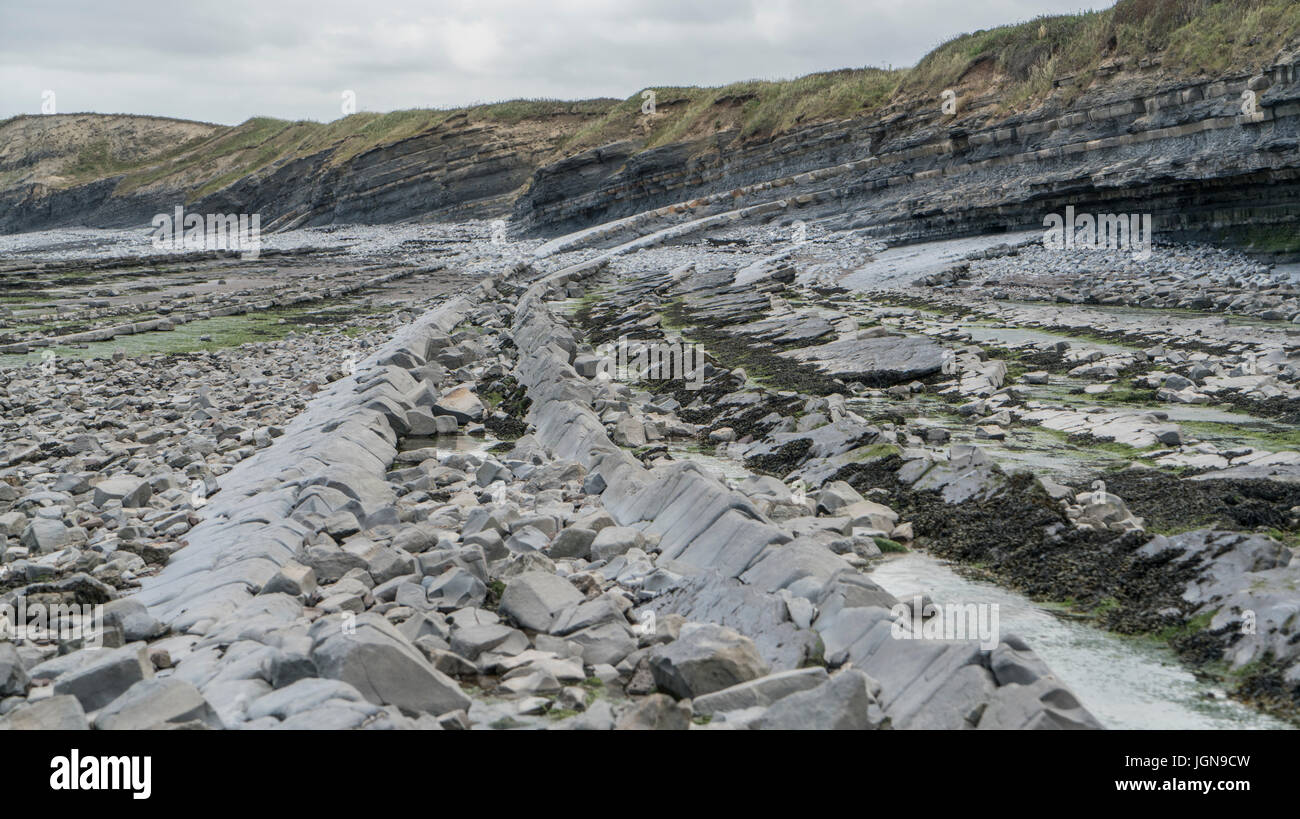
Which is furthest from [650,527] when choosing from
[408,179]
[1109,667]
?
[408,179]

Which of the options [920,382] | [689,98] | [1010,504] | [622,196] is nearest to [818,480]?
[1010,504]

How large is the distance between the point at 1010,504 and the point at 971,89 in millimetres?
30200

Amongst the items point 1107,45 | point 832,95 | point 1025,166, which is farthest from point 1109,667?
point 832,95

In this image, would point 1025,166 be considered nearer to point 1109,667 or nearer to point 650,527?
point 650,527

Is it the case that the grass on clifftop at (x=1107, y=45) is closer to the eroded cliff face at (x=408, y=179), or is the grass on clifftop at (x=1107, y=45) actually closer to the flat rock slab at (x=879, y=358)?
the flat rock slab at (x=879, y=358)

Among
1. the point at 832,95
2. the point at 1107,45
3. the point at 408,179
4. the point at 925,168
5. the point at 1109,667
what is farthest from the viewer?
the point at 408,179

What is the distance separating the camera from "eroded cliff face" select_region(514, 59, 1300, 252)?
18875 millimetres

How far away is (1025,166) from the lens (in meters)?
26.2

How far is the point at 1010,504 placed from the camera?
619 centimetres

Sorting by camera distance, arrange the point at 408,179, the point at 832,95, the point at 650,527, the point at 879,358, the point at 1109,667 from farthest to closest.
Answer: the point at 408,179, the point at 832,95, the point at 879,358, the point at 650,527, the point at 1109,667

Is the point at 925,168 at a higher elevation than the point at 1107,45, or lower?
lower

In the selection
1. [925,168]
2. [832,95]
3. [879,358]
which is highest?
[832,95]

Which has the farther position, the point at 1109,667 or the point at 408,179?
the point at 408,179
